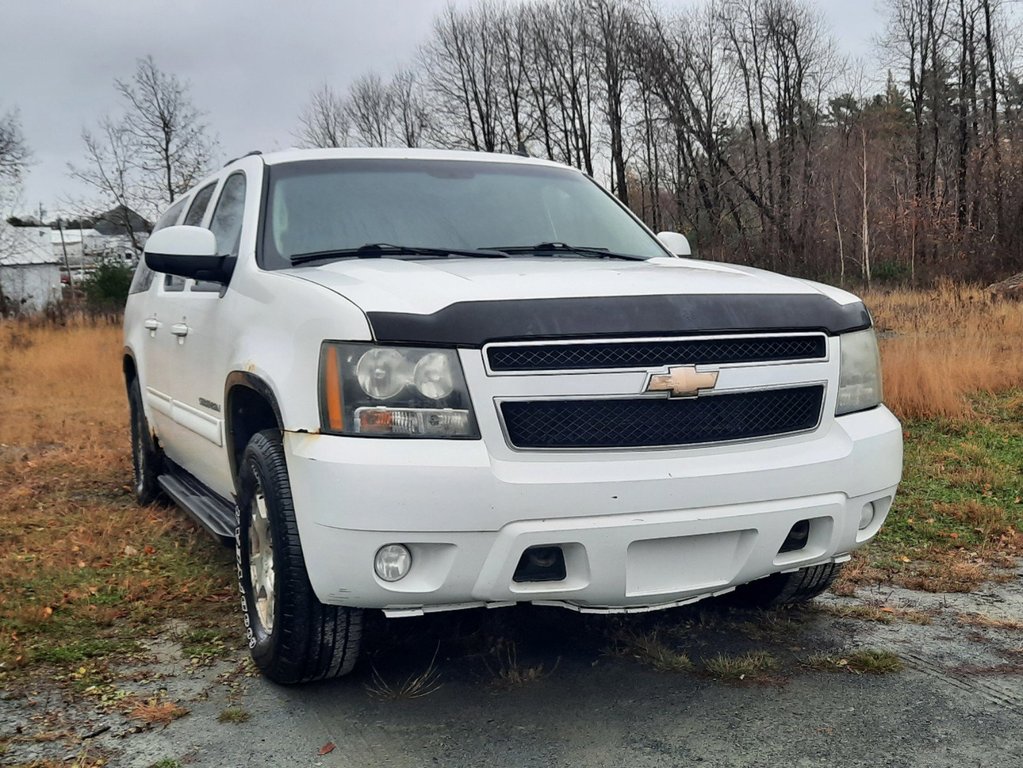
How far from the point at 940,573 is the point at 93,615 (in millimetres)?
3478

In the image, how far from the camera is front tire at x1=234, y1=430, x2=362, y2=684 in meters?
2.62

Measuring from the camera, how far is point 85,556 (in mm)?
4449

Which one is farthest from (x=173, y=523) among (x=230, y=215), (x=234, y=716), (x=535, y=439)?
(x=535, y=439)

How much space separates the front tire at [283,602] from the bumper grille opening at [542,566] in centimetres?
54

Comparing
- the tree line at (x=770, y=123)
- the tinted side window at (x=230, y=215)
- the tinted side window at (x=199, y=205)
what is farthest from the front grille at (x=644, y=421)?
the tree line at (x=770, y=123)

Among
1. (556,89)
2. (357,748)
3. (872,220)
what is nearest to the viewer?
(357,748)

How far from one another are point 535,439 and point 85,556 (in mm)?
2941

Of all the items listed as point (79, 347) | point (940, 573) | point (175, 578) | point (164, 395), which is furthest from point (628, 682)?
point (79, 347)

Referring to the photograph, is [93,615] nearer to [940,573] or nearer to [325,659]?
[325,659]

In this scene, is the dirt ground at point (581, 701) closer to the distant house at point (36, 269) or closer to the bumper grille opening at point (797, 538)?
the bumper grille opening at point (797, 538)

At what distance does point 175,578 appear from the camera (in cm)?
409

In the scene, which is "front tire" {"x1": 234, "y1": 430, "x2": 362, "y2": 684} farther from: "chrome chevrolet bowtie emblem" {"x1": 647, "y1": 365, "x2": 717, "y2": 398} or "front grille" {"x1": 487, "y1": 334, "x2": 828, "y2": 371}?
"chrome chevrolet bowtie emblem" {"x1": 647, "y1": 365, "x2": 717, "y2": 398}

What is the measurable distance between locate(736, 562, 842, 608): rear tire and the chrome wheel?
5.58 feet

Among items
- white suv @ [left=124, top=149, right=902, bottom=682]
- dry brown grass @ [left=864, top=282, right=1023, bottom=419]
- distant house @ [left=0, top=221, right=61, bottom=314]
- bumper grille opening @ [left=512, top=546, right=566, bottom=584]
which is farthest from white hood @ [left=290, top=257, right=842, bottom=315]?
distant house @ [left=0, top=221, right=61, bottom=314]
